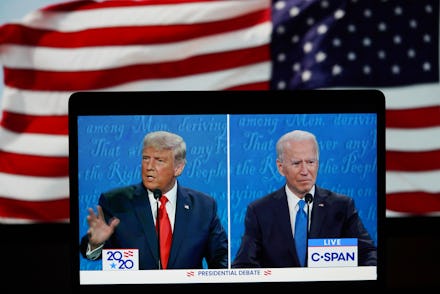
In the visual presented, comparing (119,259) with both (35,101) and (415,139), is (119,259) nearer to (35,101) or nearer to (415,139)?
(35,101)

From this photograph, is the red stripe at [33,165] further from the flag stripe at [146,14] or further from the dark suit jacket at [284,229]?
the dark suit jacket at [284,229]

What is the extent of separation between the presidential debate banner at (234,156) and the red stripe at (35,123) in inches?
28.5

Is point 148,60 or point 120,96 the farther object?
point 148,60

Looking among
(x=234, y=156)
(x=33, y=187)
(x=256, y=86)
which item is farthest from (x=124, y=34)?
(x=234, y=156)

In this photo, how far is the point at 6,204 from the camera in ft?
5.83

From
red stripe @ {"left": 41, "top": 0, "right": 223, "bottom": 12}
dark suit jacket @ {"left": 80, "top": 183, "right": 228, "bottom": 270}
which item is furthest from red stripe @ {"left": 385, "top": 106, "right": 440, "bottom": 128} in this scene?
dark suit jacket @ {"left": 80, "top": 183, "right": 228, "bottom": 270}

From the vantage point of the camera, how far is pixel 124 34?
1.78 metres

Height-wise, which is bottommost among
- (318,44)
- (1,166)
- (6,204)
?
(6,204)

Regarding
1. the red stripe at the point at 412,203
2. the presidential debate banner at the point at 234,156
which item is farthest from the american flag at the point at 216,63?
the presidential debate banner at the point at 234,156

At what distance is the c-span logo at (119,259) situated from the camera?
1.08 m

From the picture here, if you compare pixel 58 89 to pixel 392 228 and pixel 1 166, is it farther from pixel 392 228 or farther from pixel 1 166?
pixel 392 228

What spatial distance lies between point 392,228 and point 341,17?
63 centimetres

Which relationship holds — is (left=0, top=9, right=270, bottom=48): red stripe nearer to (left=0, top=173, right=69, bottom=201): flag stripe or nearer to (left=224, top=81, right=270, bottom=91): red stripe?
(left=224, top=81, right=270, bottom=91): red stripe

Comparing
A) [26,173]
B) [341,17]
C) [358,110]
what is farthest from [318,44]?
[26,173]
